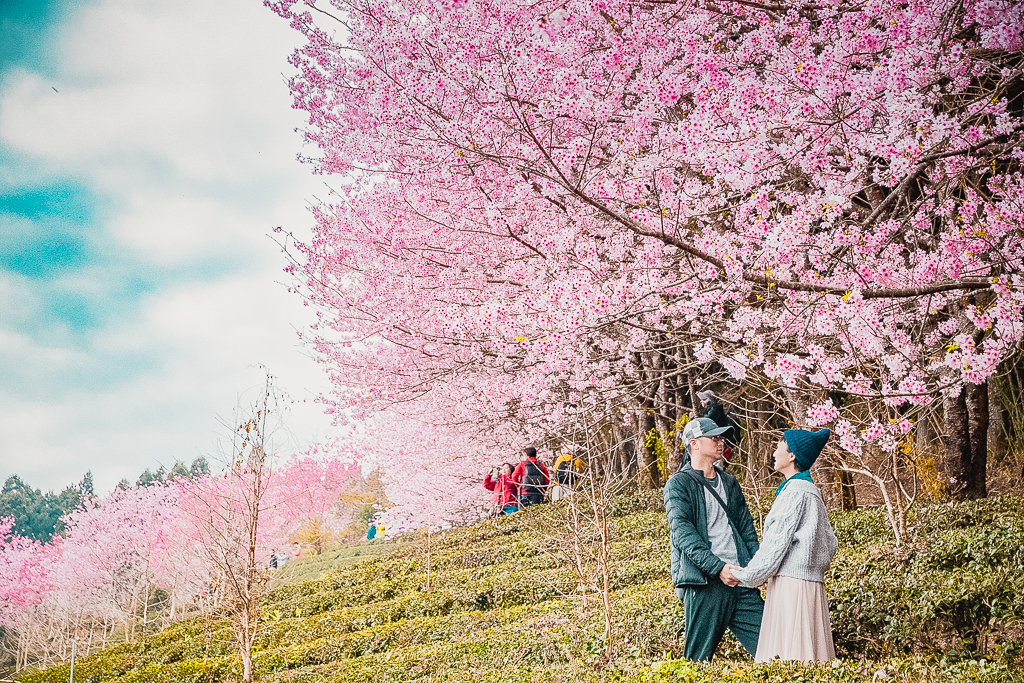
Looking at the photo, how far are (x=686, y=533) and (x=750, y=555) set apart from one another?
494 millimetres

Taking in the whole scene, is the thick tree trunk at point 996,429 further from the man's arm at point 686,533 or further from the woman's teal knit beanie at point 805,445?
the man's arm at point 686,533

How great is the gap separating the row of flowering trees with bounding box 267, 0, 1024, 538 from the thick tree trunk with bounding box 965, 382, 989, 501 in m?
0.03

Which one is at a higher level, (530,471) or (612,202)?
(612,202)

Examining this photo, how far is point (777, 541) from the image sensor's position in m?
3.58

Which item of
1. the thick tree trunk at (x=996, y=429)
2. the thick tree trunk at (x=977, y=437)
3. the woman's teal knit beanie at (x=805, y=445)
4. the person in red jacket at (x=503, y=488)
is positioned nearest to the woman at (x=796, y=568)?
the woman's teal knit beanie at (x=805, y=445)

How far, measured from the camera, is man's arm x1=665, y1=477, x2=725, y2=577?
3752 millimetres

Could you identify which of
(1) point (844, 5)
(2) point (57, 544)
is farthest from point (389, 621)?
(2) point (57, 544)

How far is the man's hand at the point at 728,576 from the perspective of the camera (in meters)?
3.71

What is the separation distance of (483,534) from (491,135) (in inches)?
460

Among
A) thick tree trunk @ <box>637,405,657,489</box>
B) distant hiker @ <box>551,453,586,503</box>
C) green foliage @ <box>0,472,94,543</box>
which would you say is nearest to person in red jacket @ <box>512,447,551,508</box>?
distant hiker @ <box>551,453,586,503</box>

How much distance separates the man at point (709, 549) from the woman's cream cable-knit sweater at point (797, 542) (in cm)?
24

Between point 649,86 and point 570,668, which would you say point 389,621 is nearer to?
point 570,668

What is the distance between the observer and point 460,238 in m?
7.66

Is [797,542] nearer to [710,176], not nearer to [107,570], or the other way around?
[710,176]
